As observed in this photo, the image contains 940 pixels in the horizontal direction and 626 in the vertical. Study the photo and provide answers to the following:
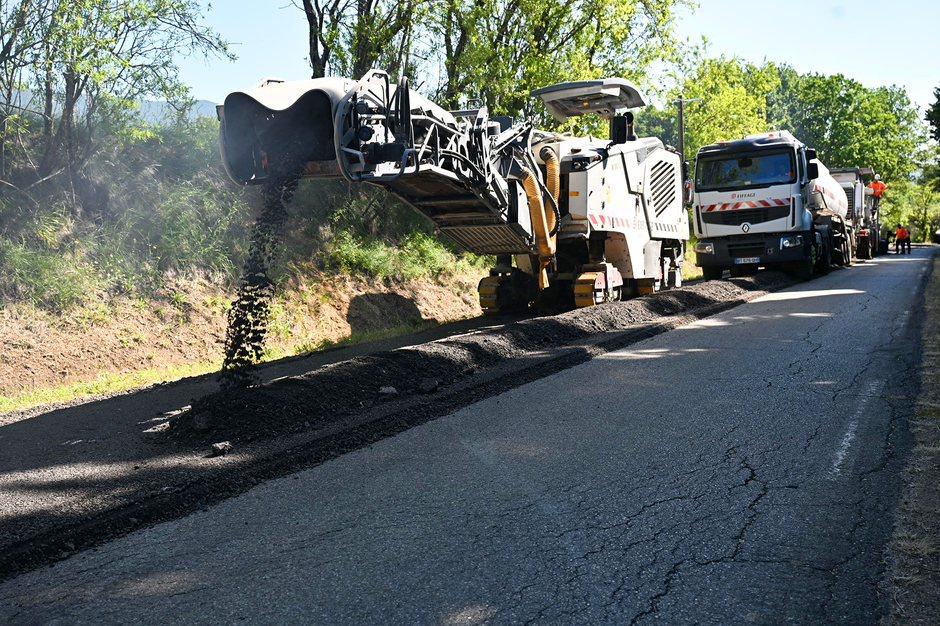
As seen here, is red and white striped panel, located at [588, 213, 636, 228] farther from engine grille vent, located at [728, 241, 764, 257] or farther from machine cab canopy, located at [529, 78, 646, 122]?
engine grille vent, located at [728, 241, 764, 257]

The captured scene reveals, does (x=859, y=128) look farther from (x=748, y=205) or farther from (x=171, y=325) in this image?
(x=171, y=325)

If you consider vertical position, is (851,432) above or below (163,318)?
below

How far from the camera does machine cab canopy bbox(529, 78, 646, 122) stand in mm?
12812

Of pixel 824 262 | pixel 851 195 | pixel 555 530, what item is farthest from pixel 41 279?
pixel 851 195

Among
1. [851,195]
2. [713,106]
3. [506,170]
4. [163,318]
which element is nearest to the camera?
[506,170]

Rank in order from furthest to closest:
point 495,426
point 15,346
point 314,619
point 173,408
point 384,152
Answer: point 15,346, point 384,152, point 173,408, point 495,426, point 314,619

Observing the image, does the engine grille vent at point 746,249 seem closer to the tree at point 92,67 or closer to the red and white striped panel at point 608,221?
the red and white striped panel at point 608,221

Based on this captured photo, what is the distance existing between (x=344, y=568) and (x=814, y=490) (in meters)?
2.68

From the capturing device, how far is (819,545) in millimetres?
3594

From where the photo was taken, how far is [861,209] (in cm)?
3206

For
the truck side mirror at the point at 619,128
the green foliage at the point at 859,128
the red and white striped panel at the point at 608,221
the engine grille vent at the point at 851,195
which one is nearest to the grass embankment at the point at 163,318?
the red and white striped panel at the point at 608,221

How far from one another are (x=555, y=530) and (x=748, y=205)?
1692 centimetres

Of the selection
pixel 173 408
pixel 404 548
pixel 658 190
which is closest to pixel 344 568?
pixel 404 548

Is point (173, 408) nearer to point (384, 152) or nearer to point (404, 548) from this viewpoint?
point (384, 152)
